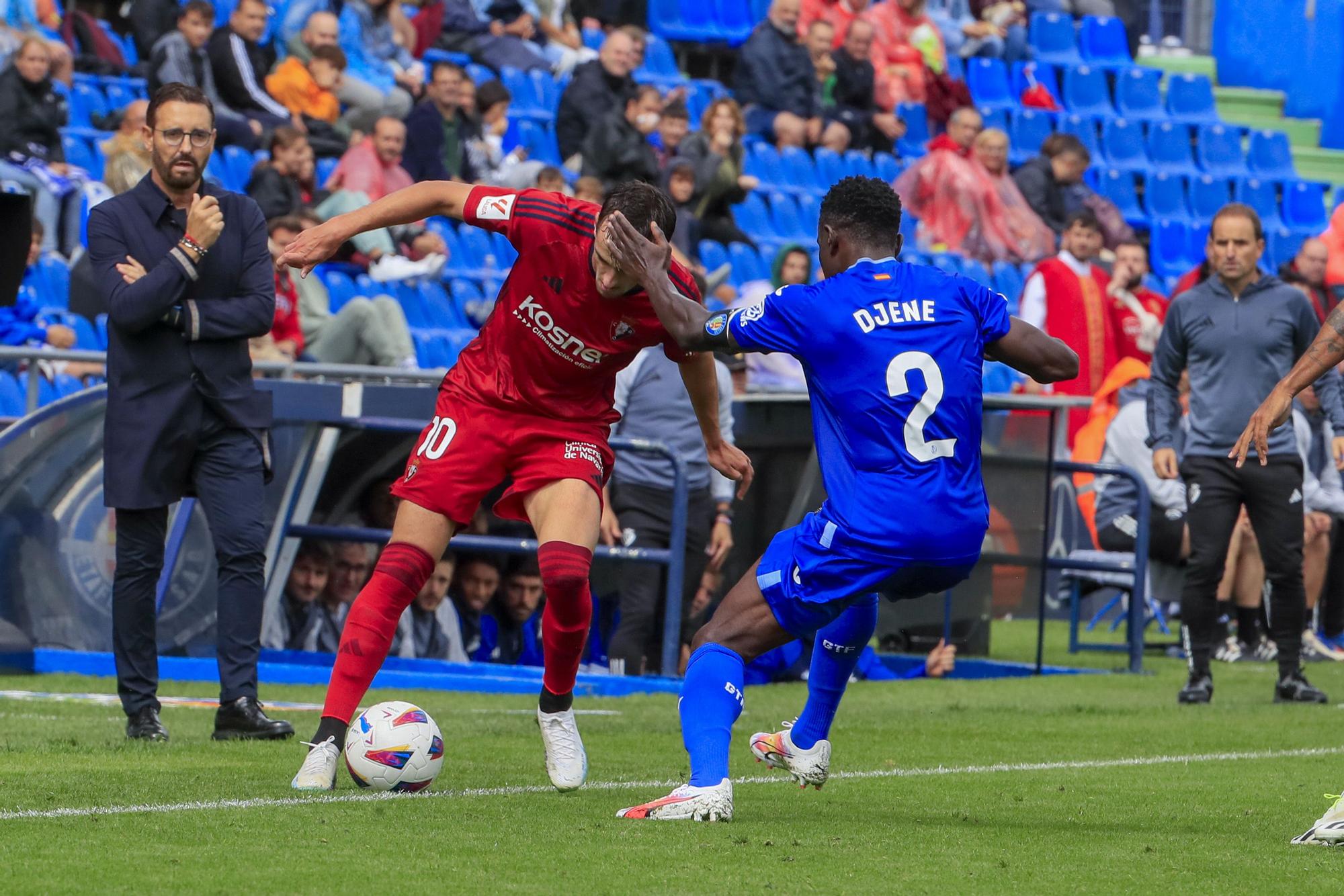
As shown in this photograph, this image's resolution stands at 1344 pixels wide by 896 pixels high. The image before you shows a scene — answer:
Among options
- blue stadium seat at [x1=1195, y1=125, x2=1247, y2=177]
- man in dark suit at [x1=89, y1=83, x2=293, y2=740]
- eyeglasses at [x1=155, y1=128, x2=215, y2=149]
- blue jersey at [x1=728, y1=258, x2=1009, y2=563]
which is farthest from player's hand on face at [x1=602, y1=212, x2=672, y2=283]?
blue stadium seat at [x1=1195, y1=125, x2=1247, y2=177]

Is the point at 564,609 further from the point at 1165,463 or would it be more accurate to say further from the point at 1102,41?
the point at 1102,41

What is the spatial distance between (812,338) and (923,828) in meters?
1.42

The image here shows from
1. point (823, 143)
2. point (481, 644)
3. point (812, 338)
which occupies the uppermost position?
point (823, 143)

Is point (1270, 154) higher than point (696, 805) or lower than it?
higher

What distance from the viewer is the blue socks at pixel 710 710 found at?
5.64 m

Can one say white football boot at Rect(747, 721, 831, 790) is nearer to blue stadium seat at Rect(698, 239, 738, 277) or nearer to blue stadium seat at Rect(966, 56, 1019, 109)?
blue stadium seat at Rect(698, 239, 738, 277)

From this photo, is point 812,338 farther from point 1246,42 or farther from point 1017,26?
point 1246,42

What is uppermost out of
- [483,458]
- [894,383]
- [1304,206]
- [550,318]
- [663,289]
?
[1304,206]

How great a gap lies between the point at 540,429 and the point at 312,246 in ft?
3.15

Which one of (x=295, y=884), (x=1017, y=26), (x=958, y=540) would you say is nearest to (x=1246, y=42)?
(x=1017, y=26)

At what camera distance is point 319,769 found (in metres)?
6.11

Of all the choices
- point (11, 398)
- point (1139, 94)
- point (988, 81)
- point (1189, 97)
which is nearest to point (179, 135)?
point (11, 398)

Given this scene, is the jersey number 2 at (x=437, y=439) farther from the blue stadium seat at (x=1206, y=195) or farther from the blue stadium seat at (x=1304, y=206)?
the blue stadium seat at (x=1304, y=206)

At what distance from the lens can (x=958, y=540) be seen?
571cm
